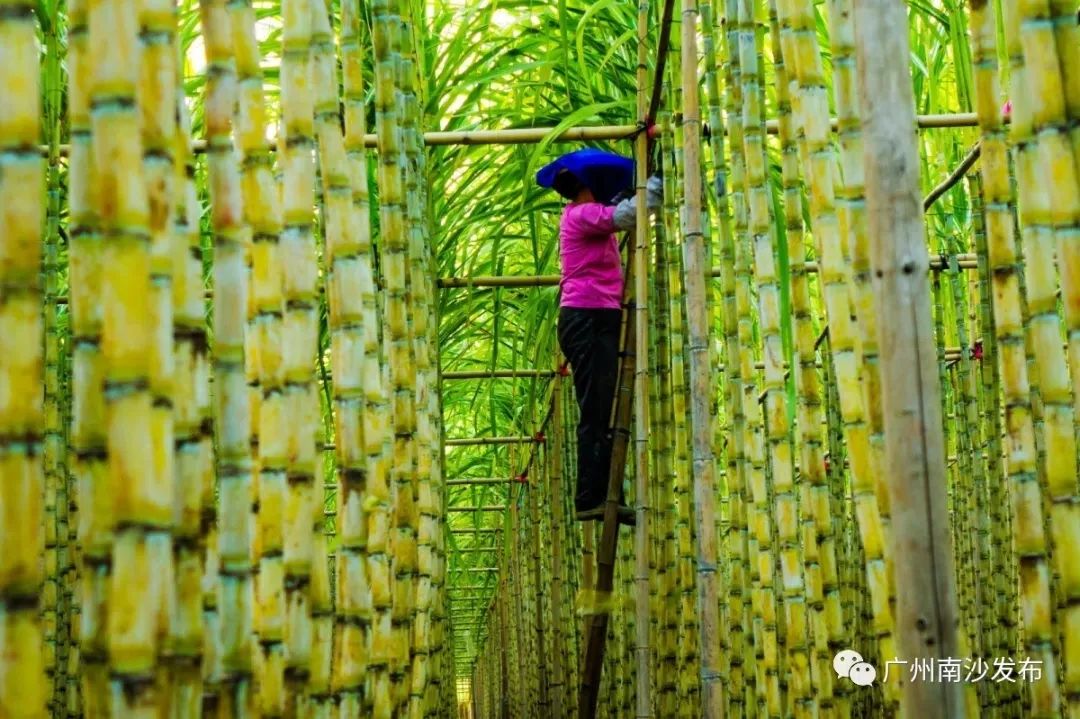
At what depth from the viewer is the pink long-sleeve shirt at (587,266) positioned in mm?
4207

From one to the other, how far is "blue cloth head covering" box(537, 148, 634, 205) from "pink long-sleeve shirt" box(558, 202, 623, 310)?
0.08 m

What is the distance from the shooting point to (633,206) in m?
3.77

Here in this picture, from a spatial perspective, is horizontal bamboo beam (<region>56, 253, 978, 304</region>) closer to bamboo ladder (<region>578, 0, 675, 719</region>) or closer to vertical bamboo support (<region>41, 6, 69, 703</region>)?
bamboo ladder (<region>578, 0, 675, 719</region>)

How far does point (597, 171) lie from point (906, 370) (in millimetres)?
2907

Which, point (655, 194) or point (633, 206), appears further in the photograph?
point (633, 206)

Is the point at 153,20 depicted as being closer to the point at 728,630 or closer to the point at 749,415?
the point at 749,415

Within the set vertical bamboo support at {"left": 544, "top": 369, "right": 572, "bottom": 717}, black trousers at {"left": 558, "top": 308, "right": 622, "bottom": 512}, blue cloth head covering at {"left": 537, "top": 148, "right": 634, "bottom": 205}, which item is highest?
blue cloth head covering at {"left": 537, "top": 148, "right": 634, "bottom": 205}

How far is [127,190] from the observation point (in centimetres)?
117

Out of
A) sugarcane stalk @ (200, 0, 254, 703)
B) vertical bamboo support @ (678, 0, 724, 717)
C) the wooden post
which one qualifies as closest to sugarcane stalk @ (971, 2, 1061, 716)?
the wooden post

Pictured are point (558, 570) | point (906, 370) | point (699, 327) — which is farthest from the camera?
point (558, 570)

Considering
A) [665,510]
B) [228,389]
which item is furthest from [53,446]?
[228,389]

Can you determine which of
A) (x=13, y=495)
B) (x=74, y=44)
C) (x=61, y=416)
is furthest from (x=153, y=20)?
(x=61, y=416)

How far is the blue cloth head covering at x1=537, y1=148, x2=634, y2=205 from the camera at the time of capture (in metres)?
4.05

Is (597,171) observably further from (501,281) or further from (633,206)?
(501,281)
